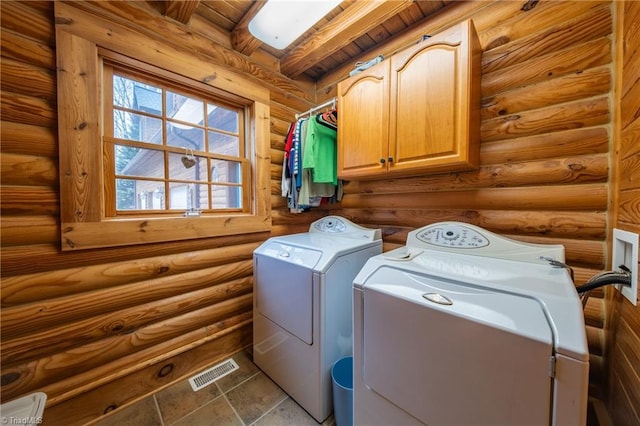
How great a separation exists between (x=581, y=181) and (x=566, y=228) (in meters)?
0.25

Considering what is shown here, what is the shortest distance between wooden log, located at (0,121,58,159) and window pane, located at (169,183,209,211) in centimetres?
59

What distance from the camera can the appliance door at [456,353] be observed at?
642 millimetres

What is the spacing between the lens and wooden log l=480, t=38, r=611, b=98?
1146mm

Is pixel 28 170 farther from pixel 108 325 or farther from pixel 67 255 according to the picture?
pixel 108 325

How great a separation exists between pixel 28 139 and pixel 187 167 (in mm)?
736

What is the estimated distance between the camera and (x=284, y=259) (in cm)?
148

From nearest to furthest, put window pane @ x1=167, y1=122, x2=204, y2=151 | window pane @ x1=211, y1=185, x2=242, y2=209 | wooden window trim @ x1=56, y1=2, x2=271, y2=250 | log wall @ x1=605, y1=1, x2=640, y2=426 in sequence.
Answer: log wall @ x1=605, y1=1, x2=640, y2=426 < wooden window trim @ x1=56, y1=2, x2=271, y2=250 < window pane @ x1=167, y1=122, x2=204, y2=151 < window pane @ x1=211, y1=185, x2=242, y2=209

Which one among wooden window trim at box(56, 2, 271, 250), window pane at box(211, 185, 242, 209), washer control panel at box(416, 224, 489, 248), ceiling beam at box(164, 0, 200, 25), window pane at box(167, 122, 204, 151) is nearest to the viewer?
wooden window trim at box(56, 2, 271, 250)

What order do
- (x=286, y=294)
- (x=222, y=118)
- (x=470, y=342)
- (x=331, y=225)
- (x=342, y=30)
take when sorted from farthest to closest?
(x=331, y=225), (x=222, y=118), (x=342, y=30), (x=286, y=294), (x=470, y=342)

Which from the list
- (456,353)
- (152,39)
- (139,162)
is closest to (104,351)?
(139,162)

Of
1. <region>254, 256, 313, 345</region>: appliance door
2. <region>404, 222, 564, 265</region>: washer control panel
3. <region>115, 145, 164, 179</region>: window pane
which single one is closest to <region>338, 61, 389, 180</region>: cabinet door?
<region>404, 222, 564, 265</region>: washer control panel

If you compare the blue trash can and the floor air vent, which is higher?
the blue trash can

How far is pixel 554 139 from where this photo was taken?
1.26m

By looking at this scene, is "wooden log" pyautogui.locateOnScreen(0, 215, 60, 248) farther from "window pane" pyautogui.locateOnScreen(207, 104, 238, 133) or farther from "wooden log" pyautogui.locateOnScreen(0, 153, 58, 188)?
"window pane" pyautogui.locateOnScreen(207, 104, 238, 133)
